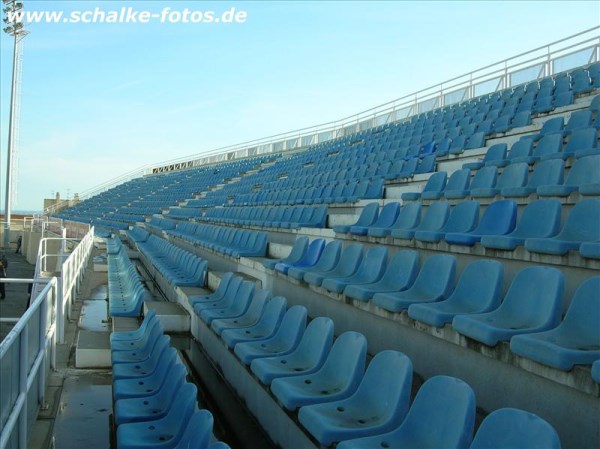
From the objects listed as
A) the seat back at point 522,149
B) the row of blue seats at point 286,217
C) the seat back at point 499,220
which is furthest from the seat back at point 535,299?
the row of blue seats at point 286,217

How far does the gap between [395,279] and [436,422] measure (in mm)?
1466

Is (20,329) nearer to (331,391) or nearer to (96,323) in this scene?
(331,391)

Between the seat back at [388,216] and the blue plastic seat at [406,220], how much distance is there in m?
0.17

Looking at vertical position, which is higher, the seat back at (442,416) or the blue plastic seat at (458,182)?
the blue plastic seat at (458,182)

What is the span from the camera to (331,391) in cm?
214

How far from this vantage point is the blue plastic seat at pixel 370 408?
1.74 meters

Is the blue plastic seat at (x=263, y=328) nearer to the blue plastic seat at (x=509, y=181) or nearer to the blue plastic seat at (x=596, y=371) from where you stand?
the blue plastic seat at (x=509, y=181)

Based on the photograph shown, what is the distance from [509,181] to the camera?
374cm

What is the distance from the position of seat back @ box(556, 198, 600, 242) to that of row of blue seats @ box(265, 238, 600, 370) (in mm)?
441

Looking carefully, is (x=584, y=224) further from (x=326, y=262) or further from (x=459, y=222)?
(x=326, y=262)

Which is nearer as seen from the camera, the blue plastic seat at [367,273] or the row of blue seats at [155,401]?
the row of blue seats at [155,401]

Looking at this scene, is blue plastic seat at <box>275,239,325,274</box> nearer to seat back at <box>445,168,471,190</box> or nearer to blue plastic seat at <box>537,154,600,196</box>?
seat back at <box>445,168,471,190</box>

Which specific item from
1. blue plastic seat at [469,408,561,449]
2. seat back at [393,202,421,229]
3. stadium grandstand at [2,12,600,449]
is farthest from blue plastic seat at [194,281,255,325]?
blue plastic seat at [469,408,561,449]

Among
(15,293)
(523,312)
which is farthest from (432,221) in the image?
(15,293)
